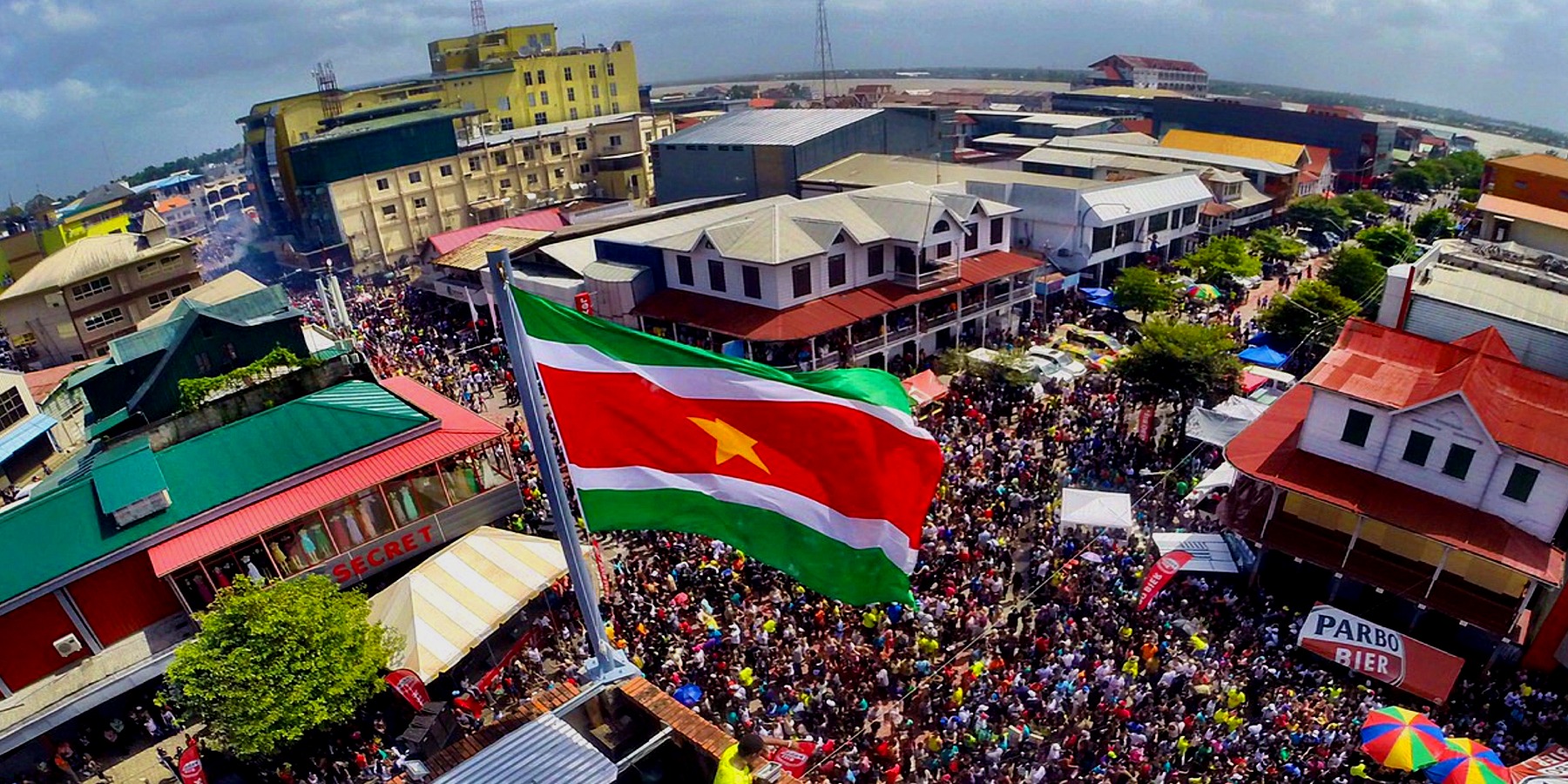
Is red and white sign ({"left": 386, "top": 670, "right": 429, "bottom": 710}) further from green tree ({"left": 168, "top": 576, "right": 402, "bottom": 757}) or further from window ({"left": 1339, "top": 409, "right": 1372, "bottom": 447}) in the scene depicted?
window ({"left": 1339, "top": 409, "right": 1372, "bottom": 447})

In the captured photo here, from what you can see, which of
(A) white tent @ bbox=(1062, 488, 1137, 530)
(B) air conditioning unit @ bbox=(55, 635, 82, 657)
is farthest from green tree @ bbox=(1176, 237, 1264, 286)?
(B) air conditioning unit @ bbox=(55, 635, 82, 657)

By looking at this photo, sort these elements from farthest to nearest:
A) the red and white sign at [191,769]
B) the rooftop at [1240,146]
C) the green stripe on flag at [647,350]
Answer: the rooftop at [1240,146]
the red and white sign at [191,769]
the green stripe on flag at [647,350]

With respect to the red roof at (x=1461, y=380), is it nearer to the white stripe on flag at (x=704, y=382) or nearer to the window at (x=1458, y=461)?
the window at (x=1458, y=461)

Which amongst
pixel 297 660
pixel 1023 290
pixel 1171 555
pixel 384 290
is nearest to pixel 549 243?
pixel 384 290

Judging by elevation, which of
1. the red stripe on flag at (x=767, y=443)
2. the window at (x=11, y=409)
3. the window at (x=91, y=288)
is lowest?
the window at (x=11, y=409)

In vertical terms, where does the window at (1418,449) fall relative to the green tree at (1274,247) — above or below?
above

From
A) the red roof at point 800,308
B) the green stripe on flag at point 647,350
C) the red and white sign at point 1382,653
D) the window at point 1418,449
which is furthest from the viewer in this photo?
the red roof at point 800,308

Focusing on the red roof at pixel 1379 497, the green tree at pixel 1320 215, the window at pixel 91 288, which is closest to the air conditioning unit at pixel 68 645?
the red roof at pixel 1379 497
